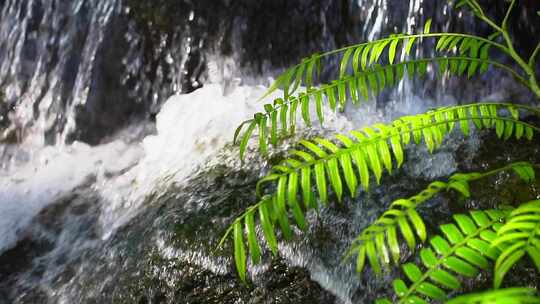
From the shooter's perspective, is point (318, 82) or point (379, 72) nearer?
point (379, 72)

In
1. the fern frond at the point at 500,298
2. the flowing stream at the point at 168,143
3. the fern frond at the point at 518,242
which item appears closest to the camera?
the fern frond at the point at 500,298

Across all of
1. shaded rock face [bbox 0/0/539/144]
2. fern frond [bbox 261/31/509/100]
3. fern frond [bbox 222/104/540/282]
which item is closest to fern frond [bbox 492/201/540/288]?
fern frond [bbox 222/104/540/282]

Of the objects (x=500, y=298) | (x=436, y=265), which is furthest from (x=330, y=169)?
(x=500, y=298)

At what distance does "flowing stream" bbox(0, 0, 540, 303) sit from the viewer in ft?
7.39

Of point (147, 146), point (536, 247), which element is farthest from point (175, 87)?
point (536, 247)

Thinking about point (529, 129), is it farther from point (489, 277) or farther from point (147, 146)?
point (147, 146)

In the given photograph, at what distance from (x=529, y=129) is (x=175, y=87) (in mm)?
3178

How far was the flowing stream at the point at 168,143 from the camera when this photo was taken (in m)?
2.25

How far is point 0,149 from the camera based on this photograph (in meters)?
4.42

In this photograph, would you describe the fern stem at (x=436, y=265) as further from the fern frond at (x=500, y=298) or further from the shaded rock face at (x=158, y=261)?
the shaded rock face at (x=158, y=261)

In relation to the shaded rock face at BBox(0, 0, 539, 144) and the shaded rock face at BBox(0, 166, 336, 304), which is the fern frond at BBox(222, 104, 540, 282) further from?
the shaded rock face at BBox(0, 0, 539, 144)

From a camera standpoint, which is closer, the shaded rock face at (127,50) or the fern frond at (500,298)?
the fern frond at (500,298)

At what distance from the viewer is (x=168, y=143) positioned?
3.71 m

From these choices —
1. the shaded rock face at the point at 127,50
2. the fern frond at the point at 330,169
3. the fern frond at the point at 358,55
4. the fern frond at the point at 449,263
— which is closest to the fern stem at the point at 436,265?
the fern frond at the point at 449,263
